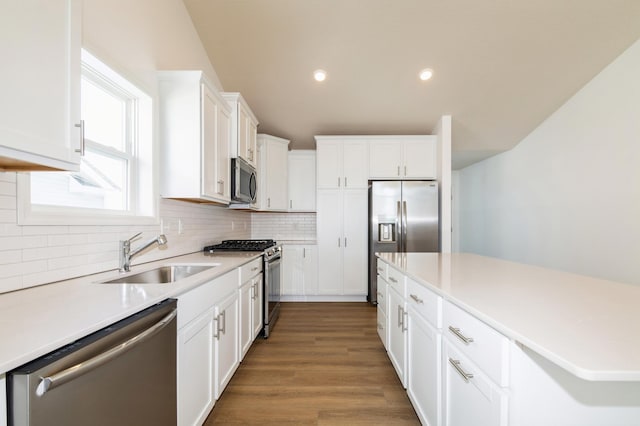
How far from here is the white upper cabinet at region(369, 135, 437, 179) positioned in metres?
4.03

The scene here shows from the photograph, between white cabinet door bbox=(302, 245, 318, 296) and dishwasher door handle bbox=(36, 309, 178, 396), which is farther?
white cabinet door bbox=(302, 245, 318, 296)

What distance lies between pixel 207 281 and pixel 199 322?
0.21 meters

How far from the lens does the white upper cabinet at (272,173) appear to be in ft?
13.2

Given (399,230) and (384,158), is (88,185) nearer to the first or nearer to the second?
(399,230)

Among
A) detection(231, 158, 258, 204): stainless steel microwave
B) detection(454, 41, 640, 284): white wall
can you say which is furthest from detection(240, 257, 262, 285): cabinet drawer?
detection(454, 41, 640, 284): white wall

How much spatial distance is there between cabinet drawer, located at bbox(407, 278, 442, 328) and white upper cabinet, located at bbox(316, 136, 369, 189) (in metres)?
2.51

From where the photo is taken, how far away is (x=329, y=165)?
4090mm

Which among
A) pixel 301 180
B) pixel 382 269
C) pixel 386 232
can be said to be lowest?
pixel 382 269

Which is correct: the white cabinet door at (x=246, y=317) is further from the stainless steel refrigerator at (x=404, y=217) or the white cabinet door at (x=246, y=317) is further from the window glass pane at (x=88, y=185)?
the stainless steel refrigerator at (x=404, y=217)

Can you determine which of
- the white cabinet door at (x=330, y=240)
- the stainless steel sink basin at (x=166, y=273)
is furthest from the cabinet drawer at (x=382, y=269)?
the white cabinet door at (x=330, y=240)

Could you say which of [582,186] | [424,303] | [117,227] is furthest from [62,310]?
[582,186]

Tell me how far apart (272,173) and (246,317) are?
2332 mm

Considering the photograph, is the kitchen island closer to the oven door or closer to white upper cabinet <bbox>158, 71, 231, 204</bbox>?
the oven door

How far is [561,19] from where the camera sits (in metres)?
2.74
